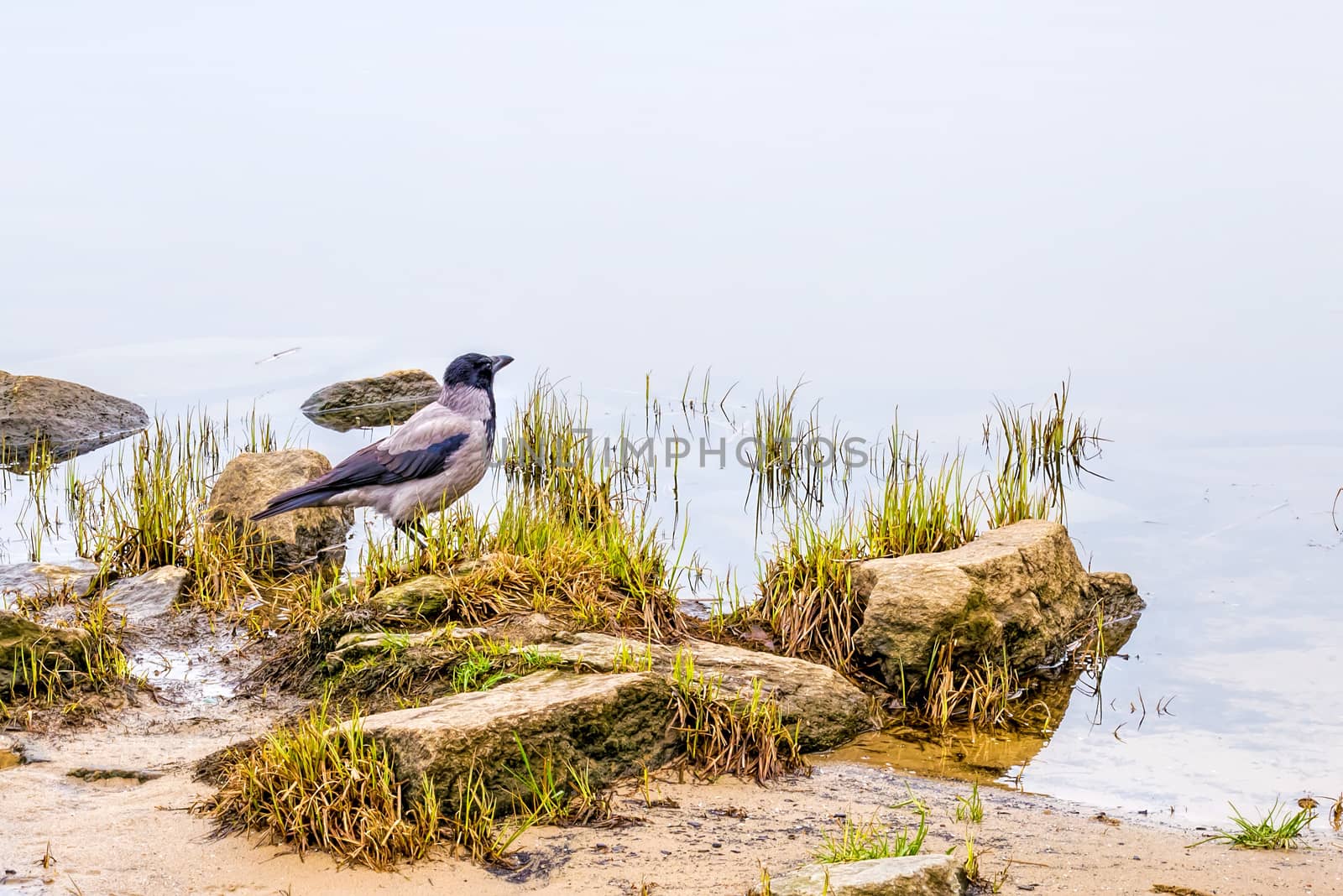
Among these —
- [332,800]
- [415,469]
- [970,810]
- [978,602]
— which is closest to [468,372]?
[415,469]

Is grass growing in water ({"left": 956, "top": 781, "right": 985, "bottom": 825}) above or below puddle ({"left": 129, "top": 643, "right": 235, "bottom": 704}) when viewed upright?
above

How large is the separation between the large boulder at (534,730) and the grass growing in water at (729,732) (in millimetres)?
89

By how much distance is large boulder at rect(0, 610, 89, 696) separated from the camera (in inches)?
239

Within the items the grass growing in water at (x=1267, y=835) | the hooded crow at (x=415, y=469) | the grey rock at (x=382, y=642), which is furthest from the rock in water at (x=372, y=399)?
the grass growing in water at (x=1267, y=835)

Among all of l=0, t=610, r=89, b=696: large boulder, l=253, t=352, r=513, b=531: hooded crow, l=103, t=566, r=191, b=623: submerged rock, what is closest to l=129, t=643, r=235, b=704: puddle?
l=0, t=610, r=89, b=696: large boulder

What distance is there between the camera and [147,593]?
7922 mm

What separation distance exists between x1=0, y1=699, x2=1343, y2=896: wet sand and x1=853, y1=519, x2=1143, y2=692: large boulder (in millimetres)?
1271

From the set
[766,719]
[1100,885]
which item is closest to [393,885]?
[766,719]

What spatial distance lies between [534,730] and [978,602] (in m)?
2.94

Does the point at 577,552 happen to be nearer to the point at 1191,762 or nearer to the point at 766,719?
the point at 766,719

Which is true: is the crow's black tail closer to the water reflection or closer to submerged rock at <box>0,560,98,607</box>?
submerged rock at <box>0,560,98,607</box>

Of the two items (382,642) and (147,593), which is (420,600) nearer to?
(382,642)

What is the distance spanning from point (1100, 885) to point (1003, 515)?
4.26 metres

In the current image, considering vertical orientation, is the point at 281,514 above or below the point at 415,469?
below
